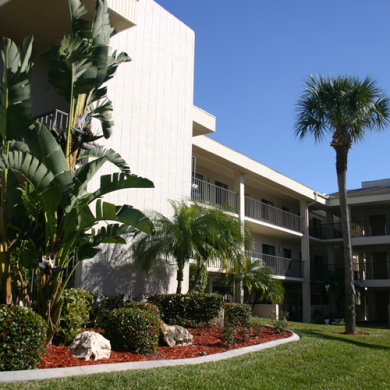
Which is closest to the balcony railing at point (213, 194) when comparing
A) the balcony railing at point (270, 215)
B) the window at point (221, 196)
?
the window at point (221, 196)

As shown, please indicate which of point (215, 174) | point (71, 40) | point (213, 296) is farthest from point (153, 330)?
point (215, 174)

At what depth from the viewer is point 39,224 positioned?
7852mm

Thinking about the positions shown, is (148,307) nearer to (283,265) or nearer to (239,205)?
(239,205)

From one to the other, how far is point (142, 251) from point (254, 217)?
41.4 ft

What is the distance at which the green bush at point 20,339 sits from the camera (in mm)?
6359

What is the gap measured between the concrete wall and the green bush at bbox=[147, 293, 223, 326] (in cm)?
150

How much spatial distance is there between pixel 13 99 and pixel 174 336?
19.5 ft

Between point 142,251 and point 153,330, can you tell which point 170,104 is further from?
point 153,330

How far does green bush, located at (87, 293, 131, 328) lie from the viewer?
10.9 meters

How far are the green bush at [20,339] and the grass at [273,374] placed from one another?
71 cm

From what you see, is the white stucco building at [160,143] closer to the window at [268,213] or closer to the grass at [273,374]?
the window at [268,213]

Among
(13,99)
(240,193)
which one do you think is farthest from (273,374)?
(240,193)

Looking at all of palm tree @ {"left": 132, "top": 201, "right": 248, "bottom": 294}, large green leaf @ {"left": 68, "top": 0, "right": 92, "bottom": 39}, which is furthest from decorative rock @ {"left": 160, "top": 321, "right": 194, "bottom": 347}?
large green leaf @ {"left": 68, "top": 0, "right": 92, "bottom": 39}

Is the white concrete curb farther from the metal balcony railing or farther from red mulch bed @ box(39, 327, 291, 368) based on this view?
the metal balcony railing
